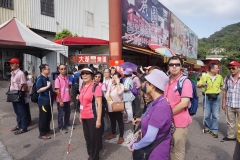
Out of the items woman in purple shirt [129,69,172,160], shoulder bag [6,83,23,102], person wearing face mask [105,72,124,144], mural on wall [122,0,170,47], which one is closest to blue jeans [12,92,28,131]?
shoulder bag [6,83,23,102]

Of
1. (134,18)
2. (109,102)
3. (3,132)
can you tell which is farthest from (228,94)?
(134,18)

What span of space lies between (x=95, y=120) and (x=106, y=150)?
1.01 m

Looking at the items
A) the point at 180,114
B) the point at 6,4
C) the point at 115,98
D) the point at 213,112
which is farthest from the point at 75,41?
the point at 180,114

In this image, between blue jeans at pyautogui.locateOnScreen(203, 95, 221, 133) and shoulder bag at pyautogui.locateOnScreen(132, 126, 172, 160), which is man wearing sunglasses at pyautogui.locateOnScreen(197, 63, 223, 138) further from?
shoulder bag at pyautogui.locateOnScreen(132, 126, 172, 160)

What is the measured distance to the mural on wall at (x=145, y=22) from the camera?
10906 mm

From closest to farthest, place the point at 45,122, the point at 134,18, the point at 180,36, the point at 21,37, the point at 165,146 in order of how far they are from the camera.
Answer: the point at 165,146 < the point at 45,122 < the point at 21,37 < the point at 134,18 < the point at 180,36

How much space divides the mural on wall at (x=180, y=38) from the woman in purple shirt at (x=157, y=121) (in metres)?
17.8

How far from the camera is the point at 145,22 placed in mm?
13320

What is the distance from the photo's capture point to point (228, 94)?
14.4 feet

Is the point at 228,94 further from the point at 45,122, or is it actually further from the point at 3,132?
the point at 3,132

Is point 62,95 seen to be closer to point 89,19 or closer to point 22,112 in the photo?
point 22,112

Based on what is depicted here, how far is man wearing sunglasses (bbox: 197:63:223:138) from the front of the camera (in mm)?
4645

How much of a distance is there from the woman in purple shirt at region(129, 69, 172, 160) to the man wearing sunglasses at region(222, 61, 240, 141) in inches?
121

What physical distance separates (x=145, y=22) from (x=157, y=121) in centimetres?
1252
